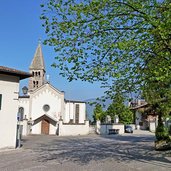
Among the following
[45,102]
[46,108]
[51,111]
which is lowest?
[51,111]

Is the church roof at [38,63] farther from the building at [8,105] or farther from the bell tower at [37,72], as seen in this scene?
the building at [8,105]

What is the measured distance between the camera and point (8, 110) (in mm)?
19141

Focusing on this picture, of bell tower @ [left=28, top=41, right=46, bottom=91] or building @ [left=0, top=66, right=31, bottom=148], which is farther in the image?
bell tower @ [left=28, top=41, right=46, bottom=91]

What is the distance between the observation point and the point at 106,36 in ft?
35.5

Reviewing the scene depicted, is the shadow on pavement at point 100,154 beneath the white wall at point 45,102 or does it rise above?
beneath

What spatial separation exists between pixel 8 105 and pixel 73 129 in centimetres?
2577

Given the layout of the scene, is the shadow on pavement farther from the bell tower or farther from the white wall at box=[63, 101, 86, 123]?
the bell tower

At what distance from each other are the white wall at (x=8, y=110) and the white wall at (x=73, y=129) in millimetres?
23811

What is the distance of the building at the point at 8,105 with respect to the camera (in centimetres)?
1880

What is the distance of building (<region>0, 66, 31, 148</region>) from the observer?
61.7 feet

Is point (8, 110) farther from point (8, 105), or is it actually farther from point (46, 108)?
point (46, 108)

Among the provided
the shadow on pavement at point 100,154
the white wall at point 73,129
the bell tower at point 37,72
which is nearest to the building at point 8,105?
the shadow on pavement at point 100,154

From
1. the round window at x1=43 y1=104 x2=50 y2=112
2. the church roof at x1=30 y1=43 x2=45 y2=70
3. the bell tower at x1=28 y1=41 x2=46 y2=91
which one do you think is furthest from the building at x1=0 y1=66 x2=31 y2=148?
the church roof at x1=30 y1=43 x2=45 y2=70

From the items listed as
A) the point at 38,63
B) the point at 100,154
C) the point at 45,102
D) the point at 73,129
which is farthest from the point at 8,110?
the point at 38,63
